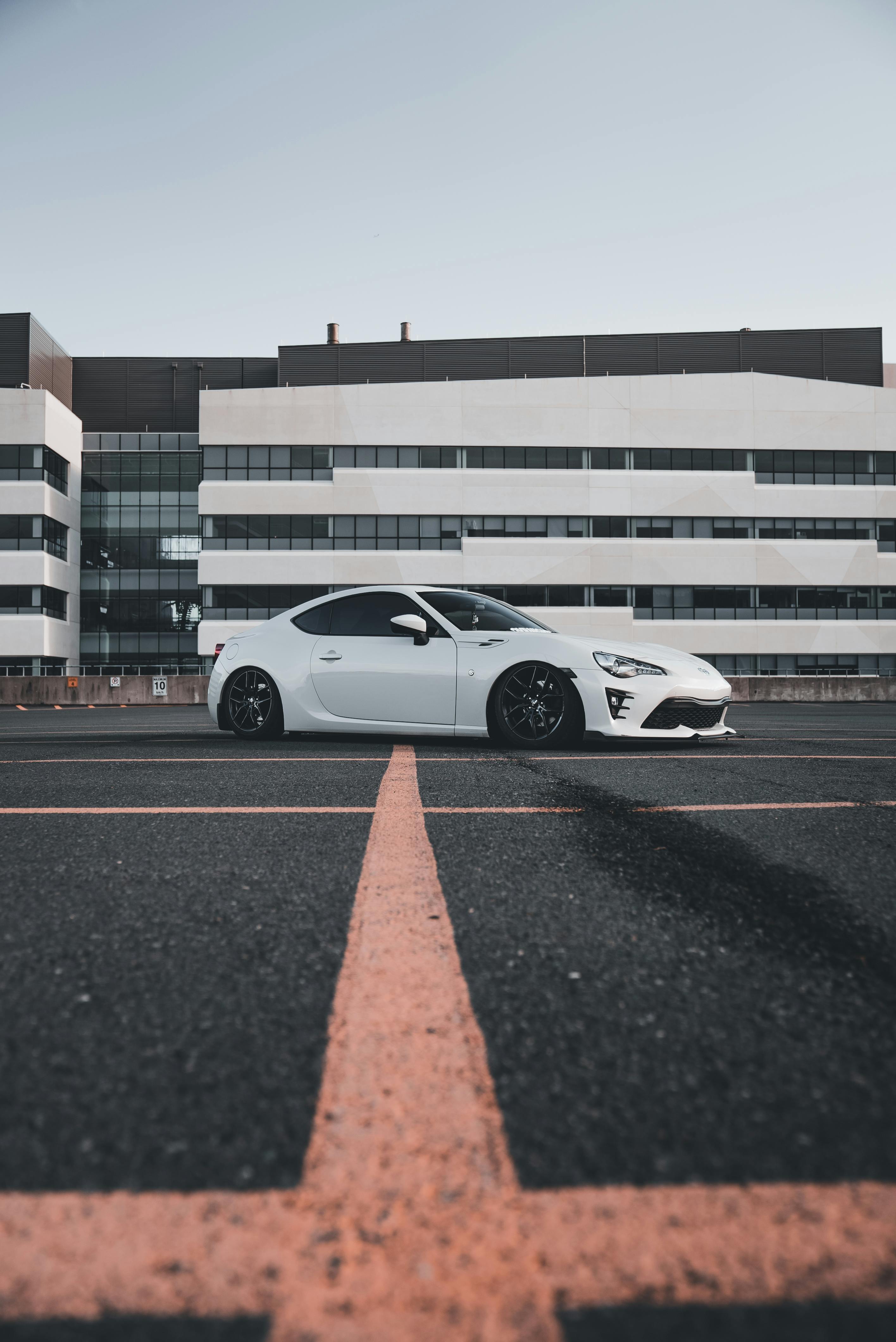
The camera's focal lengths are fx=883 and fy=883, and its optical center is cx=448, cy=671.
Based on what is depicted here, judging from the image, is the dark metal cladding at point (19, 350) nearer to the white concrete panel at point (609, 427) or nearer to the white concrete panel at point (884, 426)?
the white concrete panel at point (609, 427)

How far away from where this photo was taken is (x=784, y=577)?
4856cm

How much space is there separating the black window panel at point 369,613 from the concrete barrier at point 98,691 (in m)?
17.2

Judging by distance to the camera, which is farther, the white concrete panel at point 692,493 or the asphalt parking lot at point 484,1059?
the white concrete panel at point 692,493

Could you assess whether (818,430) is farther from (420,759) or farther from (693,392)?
(420,759)

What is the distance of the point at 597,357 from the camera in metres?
52.0

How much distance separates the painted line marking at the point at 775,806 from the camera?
3.93 m

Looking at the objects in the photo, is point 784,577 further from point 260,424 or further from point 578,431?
point 260,424

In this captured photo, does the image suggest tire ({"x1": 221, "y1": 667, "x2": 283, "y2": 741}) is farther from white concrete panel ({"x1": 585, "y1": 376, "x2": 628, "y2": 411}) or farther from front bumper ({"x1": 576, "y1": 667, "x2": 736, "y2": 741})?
white concrete panel ({"x1": 585, "y1": 376, "x2": 628, "y2": 411})

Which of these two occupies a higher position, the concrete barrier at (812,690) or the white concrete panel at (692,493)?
the white concrete panel at (692,493)

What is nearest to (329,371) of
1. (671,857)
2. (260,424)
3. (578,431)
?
(260,424)

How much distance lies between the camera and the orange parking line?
393 cm

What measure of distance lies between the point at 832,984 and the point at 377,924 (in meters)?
1.04

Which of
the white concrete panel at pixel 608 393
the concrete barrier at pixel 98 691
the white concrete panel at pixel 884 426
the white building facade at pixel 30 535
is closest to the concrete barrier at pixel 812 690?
the concrete barrier at pixel 98 691

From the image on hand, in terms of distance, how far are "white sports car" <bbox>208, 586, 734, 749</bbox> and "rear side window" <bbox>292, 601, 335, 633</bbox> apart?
0.01 m
